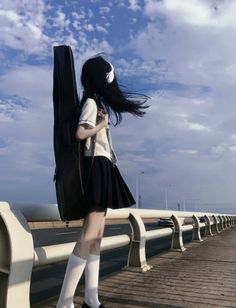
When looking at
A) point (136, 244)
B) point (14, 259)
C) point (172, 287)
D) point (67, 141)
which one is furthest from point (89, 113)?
point (136, 244)

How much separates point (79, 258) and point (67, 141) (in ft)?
2.97

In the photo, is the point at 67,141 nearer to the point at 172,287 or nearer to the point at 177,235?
the point at 172,287

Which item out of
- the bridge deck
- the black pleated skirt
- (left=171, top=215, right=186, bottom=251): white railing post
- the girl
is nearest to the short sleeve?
the girl

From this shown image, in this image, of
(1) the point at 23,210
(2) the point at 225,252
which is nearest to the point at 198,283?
(1) the point at 23,210

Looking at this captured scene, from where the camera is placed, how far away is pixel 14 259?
3328 millimetres

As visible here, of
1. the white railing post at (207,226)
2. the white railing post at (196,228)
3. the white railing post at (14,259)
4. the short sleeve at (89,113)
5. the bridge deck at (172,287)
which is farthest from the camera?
the white railing post at (207,226)

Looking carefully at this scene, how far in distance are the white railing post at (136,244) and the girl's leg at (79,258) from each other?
3.13 meters

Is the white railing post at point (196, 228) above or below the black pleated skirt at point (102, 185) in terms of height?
below

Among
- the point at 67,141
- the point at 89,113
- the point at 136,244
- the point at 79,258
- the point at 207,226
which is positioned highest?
the point at 89,113

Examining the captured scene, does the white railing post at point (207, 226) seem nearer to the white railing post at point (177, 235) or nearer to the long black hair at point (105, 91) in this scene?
the white railing post at point (177, 235)

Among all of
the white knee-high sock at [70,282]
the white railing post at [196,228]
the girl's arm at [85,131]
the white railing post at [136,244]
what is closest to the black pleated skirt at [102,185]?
the girl's arm at [85,131]

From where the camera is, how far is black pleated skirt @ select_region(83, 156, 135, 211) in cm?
370

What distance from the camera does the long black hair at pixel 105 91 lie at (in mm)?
3961

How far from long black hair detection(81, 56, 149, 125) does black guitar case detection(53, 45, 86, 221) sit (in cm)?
20
